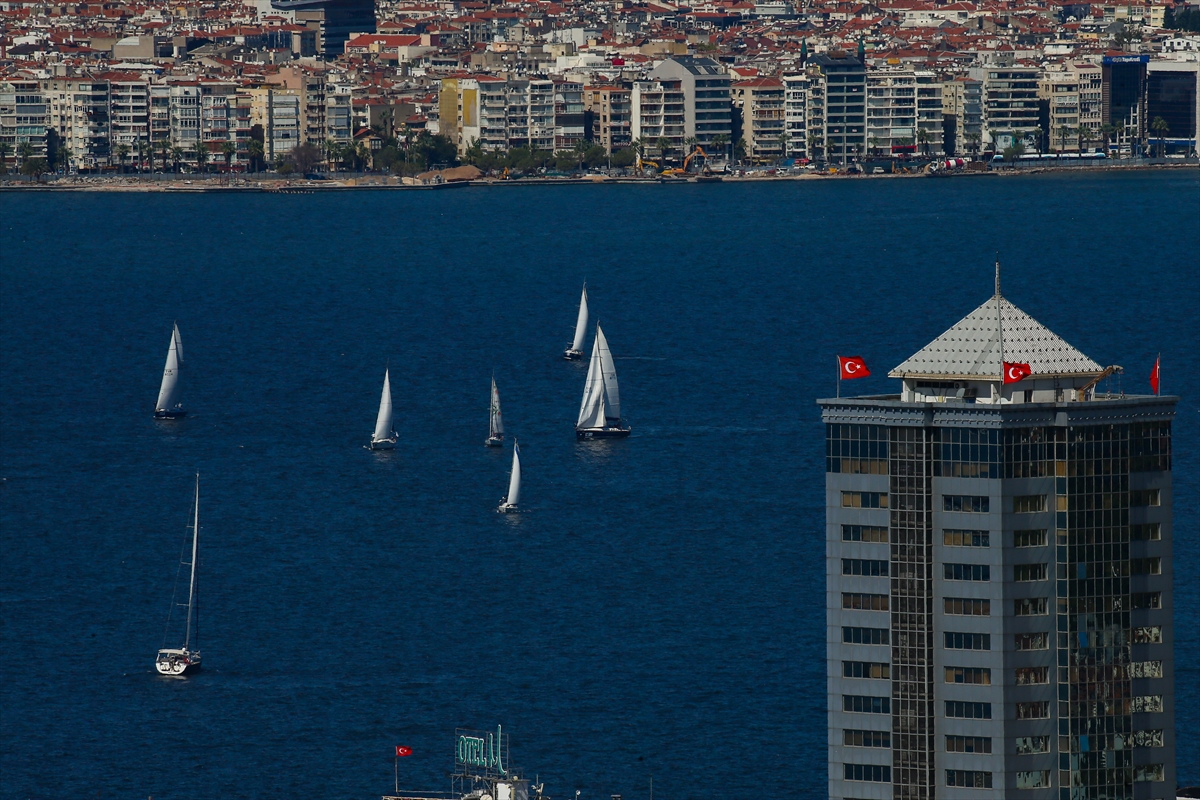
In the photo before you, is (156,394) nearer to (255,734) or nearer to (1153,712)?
(255,734)

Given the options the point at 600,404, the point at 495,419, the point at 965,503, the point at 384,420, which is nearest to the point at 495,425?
the point at 495,419

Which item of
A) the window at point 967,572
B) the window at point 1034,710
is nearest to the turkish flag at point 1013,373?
the window at point 967,572

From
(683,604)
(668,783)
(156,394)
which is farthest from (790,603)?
(156,394)

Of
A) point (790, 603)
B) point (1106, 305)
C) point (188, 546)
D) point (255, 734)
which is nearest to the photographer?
point (255, 734)

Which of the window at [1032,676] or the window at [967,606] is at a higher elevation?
the window at [967,606]

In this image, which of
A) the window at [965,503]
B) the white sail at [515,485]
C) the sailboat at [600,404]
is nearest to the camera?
the window at [965,503]

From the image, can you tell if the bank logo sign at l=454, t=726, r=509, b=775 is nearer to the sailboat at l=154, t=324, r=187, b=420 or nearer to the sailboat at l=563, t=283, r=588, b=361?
the sailboat at l=154, t=324, r=187, b=420

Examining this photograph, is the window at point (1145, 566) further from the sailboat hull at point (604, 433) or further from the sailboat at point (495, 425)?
the sailboat hull at point (604, 433)
